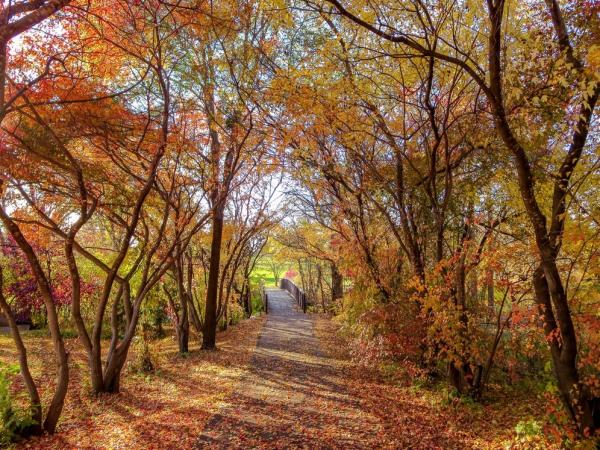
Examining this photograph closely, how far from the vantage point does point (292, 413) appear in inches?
243

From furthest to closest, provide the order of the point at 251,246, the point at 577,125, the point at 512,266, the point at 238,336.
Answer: the point at 251,246 < the point at 238,336 < the point at 512,266 < the point at 577,125

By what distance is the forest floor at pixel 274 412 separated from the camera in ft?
16.8

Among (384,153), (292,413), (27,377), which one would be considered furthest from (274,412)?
(384,153)

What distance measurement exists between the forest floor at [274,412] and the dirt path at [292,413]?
0.5 inches

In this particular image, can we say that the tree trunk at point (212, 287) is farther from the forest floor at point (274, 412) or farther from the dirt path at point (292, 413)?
the dirt path at point (292, 413)

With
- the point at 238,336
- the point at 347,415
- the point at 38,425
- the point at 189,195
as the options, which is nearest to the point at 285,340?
the point at 238,336

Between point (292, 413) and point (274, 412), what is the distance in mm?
268

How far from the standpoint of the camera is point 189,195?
35.0ft

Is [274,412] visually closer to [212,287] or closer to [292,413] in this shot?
[292,413]

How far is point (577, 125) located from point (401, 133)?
415cm

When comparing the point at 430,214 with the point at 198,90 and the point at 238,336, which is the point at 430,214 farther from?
the point at 238,336

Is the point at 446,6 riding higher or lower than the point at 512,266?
higher

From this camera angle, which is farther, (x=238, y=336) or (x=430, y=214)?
(x=238, y=336)

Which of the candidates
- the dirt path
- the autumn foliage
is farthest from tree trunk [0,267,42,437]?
the dirt path
